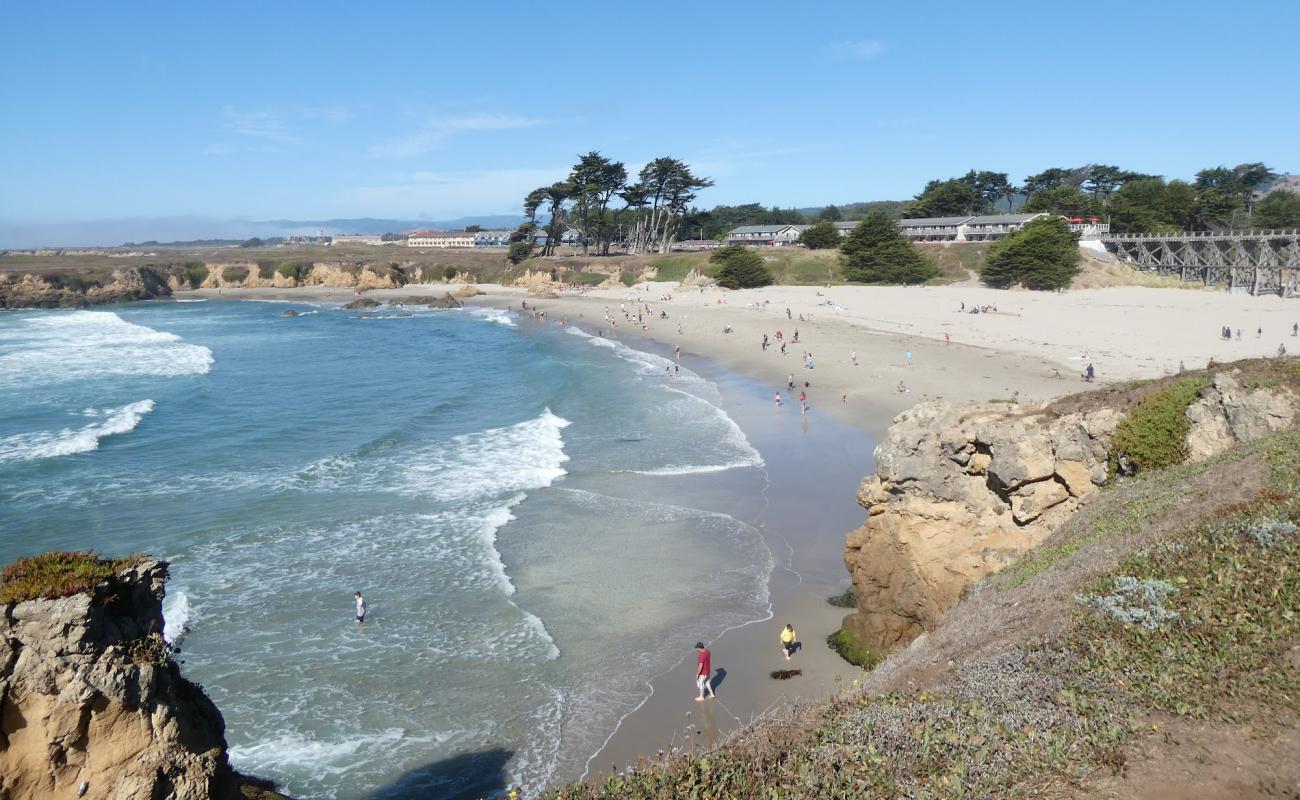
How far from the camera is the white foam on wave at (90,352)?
4534 cm

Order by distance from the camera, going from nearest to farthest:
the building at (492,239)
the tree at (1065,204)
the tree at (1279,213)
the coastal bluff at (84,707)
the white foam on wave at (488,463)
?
the coastal bluff at (84,707)
the white foam on wave at (488,463)
the tree at (1279,213)
the tree at (1065,204)
the building at (492,239)

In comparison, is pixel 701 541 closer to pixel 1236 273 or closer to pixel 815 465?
pixel 815 465

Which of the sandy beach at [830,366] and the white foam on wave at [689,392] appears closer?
the sandy beach at [830,366]

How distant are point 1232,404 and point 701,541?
37.5ft

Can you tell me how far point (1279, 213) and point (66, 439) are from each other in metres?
96.8

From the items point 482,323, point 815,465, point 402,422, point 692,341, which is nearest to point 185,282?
point 482,323

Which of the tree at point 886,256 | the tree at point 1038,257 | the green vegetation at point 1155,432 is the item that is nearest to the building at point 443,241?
the tree at point 886,256

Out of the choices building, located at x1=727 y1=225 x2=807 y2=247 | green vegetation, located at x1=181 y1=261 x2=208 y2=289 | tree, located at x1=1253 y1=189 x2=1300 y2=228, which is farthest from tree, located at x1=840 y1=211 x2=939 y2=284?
green vegetation, located at x1=181 y1=261 x2=208 y2=289

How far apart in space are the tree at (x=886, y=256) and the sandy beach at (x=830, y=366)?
17.5 ft

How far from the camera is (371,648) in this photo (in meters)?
15.1

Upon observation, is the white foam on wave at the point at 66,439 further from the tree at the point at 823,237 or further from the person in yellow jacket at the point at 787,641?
the tree at the point at 823,237

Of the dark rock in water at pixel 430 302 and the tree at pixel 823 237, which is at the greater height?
the tree at pixel 823 237

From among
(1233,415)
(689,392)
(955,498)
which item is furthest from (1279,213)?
(955,498)

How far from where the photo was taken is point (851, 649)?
1420 cm
